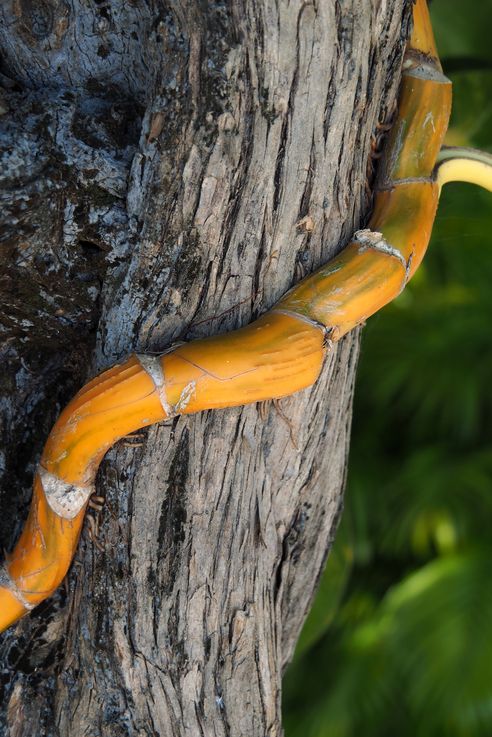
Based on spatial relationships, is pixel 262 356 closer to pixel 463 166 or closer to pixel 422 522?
pixel 463 166

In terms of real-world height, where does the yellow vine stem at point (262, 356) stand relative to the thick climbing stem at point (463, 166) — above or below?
below

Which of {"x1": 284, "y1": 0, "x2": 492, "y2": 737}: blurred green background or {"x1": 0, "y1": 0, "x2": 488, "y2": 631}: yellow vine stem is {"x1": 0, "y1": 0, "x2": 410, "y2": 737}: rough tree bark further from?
{"x1": 284, "y1": 0, "x2": 492, "y2": 737}: blurred green background

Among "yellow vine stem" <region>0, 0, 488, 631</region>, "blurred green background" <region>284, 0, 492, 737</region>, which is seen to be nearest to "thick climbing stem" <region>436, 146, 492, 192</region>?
"yellow vine stem" <region>0, 0, 488, 631</region>

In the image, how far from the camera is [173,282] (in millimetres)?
576

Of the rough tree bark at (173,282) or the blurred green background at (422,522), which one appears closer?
the rough tree bark at (173,282)

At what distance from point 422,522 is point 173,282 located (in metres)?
1.49

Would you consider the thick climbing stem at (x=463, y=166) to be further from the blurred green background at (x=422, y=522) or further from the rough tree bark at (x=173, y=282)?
the blurred green background at (x=422, y=522)

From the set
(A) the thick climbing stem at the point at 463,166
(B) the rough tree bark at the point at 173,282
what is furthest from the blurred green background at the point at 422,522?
(B) the rough tree bark at the point at 173,282

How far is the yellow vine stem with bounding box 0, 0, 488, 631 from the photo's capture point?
0.54 metres

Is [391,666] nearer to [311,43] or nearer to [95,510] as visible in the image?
[95,510]

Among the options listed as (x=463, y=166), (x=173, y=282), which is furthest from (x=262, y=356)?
(x=463, y=166)

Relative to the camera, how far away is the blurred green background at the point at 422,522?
5.42 feet

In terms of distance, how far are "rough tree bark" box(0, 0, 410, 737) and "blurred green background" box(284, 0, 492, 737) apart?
2.87 ft

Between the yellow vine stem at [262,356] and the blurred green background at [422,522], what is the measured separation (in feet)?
2.64
